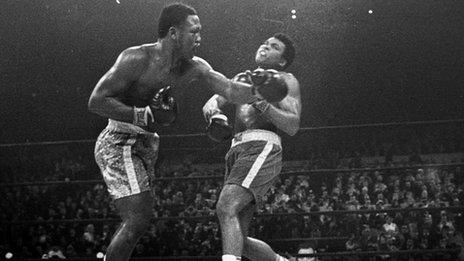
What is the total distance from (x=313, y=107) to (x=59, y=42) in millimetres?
5653

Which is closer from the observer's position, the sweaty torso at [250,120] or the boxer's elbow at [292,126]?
the boxer's elbow at [292,126]

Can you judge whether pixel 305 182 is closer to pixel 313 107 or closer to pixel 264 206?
pixel 264 206

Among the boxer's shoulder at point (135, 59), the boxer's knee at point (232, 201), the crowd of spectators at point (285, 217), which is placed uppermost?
the boxer's shoulder at point (135, 59)

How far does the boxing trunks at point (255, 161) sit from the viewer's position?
3166mm

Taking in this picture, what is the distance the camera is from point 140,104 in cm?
304

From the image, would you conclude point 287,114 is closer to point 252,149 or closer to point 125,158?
point 252,149

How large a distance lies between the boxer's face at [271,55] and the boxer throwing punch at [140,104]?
44 cm

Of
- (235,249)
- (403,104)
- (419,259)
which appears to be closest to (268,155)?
(235,249)

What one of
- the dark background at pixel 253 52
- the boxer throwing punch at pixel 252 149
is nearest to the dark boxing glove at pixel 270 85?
the boxer throwing punch at pixel 252 149

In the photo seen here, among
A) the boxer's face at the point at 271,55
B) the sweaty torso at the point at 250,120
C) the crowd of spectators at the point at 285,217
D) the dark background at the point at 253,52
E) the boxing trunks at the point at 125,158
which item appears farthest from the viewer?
the dark background at the point at 253,52

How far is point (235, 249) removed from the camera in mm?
2910

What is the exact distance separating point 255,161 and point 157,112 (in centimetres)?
65

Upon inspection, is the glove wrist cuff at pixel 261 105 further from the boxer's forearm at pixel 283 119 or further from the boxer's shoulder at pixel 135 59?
the boxer's shoulder at pixel 135 59

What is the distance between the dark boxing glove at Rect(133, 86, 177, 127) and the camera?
2824 millimetres
